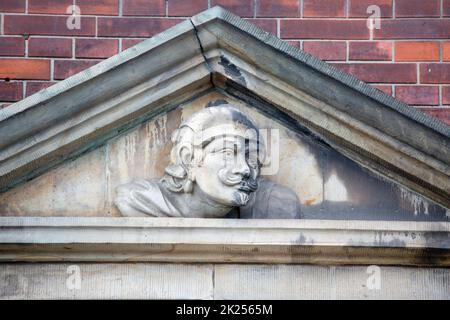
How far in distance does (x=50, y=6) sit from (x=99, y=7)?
212mm

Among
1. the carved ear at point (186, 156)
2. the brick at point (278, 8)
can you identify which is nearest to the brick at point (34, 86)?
the carved ear at point (186, 156)

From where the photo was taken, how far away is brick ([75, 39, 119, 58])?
217 inches

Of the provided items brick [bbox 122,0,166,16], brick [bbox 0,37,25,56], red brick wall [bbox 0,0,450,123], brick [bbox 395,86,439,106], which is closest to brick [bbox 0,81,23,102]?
red brick wall [bbox 0,0,450,123]

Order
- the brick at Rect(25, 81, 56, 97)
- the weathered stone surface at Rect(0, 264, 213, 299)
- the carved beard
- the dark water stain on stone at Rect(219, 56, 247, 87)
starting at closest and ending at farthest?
the carved beard → the weathered stone surface at Rect(0, 264, 213, 299) → the dark water stain on stone at Rect(219, 56, 247, 87) → the brick at Rect(25, 81, 56, 97)

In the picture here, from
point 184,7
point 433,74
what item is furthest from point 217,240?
point 433,74

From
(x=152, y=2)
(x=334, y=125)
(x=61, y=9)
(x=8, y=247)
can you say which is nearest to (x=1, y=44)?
(x=61, y=9)

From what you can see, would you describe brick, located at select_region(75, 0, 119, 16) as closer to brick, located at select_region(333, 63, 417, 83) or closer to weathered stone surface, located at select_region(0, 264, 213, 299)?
brick, located at select_region(333, 63, 417, 83)

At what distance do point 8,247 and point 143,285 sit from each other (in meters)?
0.53

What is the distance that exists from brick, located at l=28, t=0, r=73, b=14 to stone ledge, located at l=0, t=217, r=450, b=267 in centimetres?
108

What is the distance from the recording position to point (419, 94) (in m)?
5.50

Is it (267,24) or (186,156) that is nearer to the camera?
(186,156)

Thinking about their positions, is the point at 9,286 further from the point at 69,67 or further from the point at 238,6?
the point at 238,6

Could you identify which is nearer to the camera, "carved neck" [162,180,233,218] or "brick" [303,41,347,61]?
"carved neck" [162,180,233,218]

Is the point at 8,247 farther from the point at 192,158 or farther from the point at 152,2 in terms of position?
the point at 152,2
